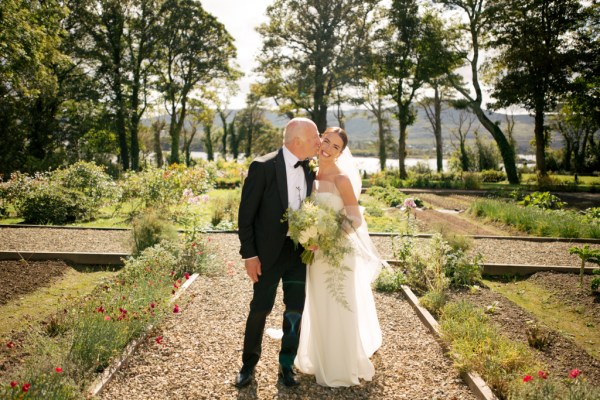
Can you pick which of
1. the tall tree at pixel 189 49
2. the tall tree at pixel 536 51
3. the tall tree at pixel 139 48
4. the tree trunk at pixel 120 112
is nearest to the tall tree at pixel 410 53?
the tall tree at pixel 536 51

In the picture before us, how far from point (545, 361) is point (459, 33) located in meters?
30.9

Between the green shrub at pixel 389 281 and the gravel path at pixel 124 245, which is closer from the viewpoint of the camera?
the green shrub at pixel 389 281

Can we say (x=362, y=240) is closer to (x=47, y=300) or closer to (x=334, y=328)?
(x=334, y=328)


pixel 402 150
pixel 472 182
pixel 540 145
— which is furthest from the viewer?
pixel 402 150

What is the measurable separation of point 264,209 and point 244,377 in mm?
1548

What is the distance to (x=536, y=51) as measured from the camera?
25.8 metres

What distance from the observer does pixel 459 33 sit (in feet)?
97.8

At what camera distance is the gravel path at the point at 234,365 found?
347cm

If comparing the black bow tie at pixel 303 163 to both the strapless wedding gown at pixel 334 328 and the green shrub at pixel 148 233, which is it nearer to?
the strapless wedding gown at pixel 334 328

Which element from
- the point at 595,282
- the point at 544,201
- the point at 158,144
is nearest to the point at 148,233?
the point at 595,282

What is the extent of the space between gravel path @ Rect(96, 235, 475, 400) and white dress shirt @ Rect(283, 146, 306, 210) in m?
1.70

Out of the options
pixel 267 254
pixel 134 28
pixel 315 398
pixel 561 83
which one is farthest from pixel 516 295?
pixel 134 28

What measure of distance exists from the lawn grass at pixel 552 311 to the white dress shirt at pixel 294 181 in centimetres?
387

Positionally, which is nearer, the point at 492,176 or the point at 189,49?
the point at 492,176
